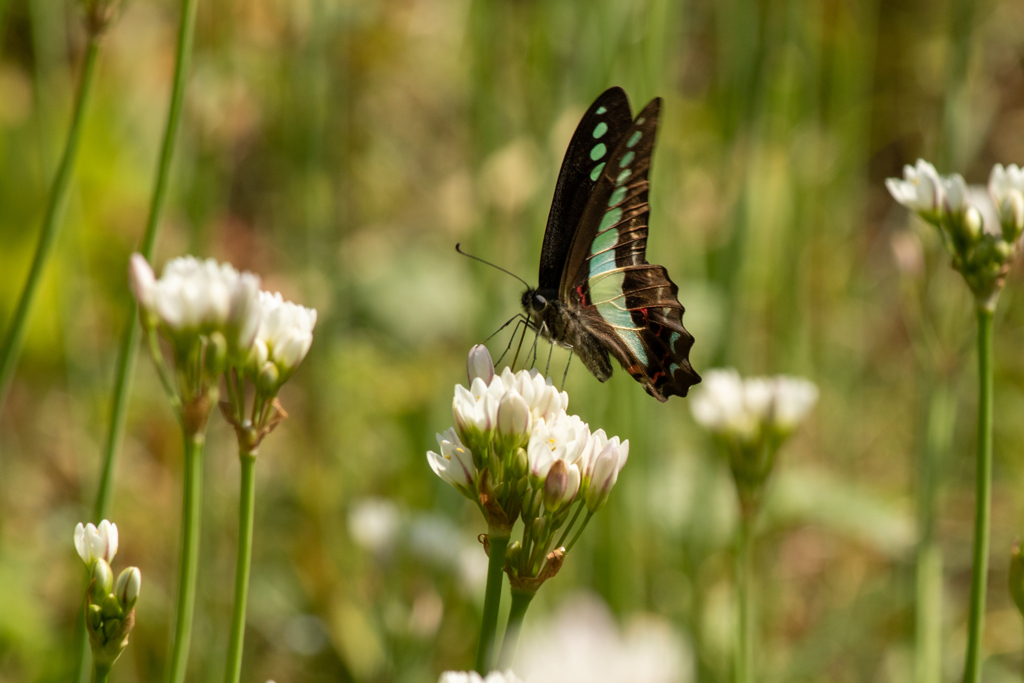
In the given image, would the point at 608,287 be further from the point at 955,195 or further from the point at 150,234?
the point at 150,234

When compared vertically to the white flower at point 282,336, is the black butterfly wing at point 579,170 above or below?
above

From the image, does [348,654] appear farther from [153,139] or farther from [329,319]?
[153,139]

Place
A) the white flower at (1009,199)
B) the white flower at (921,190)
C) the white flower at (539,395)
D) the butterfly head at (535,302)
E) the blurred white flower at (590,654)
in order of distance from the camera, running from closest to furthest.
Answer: the blurred white flower at (590,654), the white flower at (539,395), the white flower at (1009,199), the white flower at (921,190), the butterfly head at (535,302)

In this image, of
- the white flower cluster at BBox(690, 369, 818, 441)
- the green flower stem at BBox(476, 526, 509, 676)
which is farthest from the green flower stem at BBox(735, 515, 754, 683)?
the green flower stem at BBox(476, 526, 509, 676)

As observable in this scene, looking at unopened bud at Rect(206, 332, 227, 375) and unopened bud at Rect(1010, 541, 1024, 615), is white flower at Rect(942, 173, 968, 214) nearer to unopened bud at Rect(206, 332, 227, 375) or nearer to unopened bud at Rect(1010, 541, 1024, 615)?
unopened bud at Rect(1010, 541, 1024, 615)

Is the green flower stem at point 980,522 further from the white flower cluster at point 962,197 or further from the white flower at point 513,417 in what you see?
the white flower at point 513,417

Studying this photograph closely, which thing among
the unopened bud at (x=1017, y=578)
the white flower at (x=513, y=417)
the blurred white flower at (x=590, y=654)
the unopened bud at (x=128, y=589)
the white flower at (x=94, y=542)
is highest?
the white flower at (x=513, y=417)

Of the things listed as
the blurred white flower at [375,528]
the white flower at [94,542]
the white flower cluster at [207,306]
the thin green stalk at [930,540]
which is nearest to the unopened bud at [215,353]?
the white flower cluster at [207,306]

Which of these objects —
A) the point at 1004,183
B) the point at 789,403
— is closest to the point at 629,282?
the point at 789,403
